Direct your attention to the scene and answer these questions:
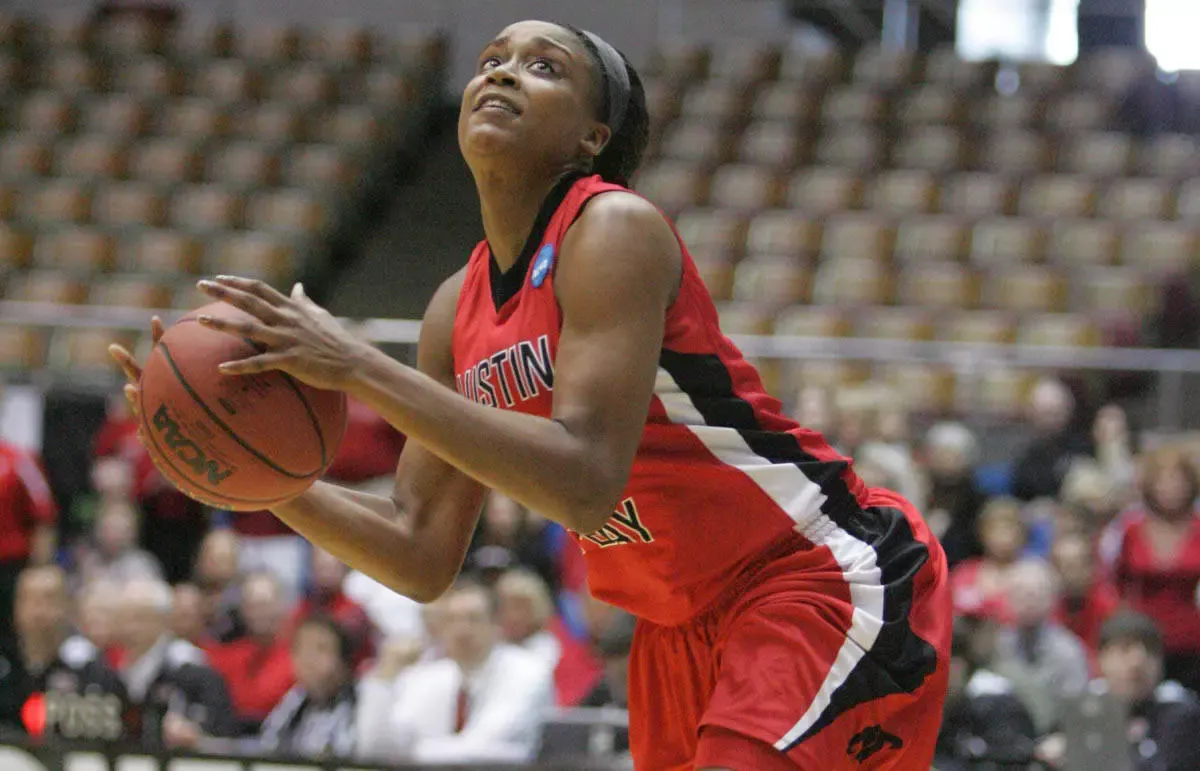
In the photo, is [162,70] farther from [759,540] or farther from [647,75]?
[759,540]

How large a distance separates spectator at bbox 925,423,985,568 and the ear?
4722 mm

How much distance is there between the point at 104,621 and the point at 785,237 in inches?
199

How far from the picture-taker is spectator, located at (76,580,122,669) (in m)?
6.77

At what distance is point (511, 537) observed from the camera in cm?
789

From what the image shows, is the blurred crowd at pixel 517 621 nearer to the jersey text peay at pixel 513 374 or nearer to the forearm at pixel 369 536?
the forearm at pixel 369 536

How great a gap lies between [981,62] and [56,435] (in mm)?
6610

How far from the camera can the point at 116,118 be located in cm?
1252

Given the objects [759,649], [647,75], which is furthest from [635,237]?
[647,75]

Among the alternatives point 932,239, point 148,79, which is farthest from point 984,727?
point 148,79

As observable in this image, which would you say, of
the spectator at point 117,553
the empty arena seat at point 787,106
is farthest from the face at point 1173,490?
the empty arena seat at point 787,106

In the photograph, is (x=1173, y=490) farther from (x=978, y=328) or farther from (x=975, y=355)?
(x=978, y=328)

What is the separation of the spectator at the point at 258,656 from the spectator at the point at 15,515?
0.98 metres

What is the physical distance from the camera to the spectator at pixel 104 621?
6766 millimetres

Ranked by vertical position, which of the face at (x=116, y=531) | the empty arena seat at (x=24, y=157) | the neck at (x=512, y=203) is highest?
the neck at (x=512, y=203)
